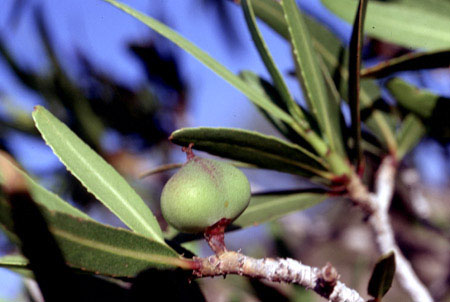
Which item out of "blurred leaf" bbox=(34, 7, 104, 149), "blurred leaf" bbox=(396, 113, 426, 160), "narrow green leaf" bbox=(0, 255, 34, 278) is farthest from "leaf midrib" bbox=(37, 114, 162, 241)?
"blurred leaf" bbox=(34, 7, 104, 149)

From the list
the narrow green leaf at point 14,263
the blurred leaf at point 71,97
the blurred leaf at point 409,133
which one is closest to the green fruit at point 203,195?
the narrow green leaf at point 14,263

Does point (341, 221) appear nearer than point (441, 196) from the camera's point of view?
Yes

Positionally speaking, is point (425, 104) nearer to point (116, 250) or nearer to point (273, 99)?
point (273, 99)

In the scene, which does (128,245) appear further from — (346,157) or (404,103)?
(404,103)

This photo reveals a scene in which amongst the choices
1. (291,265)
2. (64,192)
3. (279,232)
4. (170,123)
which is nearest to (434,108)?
(291,265)

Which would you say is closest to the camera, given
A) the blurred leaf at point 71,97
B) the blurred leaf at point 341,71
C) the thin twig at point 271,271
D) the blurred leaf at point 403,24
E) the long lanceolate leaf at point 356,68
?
the thin twig at point 271,271

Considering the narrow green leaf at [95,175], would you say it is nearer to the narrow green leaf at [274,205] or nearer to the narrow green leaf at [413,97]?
the narrow green leaf at [274,205]

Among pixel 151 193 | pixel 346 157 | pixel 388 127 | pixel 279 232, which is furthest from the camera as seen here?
pixel 151 193
